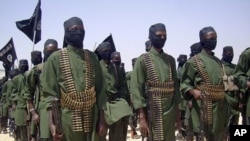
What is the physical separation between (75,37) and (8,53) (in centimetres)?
1336

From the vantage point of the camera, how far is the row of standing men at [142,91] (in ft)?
17.0

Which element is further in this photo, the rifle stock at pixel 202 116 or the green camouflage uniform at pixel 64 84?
the rifle stock at pixel 202 116

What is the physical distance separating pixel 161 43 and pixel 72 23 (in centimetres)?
168

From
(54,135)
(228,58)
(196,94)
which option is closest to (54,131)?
(54,135)

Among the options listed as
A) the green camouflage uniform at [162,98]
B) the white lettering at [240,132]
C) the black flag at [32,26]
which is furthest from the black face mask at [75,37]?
the black flag at [32,26]

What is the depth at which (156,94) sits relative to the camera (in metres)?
6.11

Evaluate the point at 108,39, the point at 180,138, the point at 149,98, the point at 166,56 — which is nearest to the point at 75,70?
the point at 149,98

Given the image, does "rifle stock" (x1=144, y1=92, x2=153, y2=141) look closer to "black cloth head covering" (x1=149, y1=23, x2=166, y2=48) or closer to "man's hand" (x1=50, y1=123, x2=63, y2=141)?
"black cloth head covering" (x1=149, y1=23, x2=166, y2=48)

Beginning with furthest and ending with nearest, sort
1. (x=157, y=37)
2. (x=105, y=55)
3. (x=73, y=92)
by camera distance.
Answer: (x=105, y=55) < (x=157, y=37) < (x=73, y=92)

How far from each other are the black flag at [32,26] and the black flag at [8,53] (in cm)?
652

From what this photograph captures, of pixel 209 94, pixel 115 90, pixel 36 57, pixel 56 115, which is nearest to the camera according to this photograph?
pixel 56 115

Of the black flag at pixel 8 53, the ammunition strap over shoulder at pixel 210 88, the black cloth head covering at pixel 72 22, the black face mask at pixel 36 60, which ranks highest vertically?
the black flag at pixel 8 53

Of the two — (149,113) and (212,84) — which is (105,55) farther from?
(149,113)

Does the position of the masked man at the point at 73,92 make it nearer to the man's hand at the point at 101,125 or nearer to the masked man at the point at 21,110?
the man's hand at the point at 101,125
